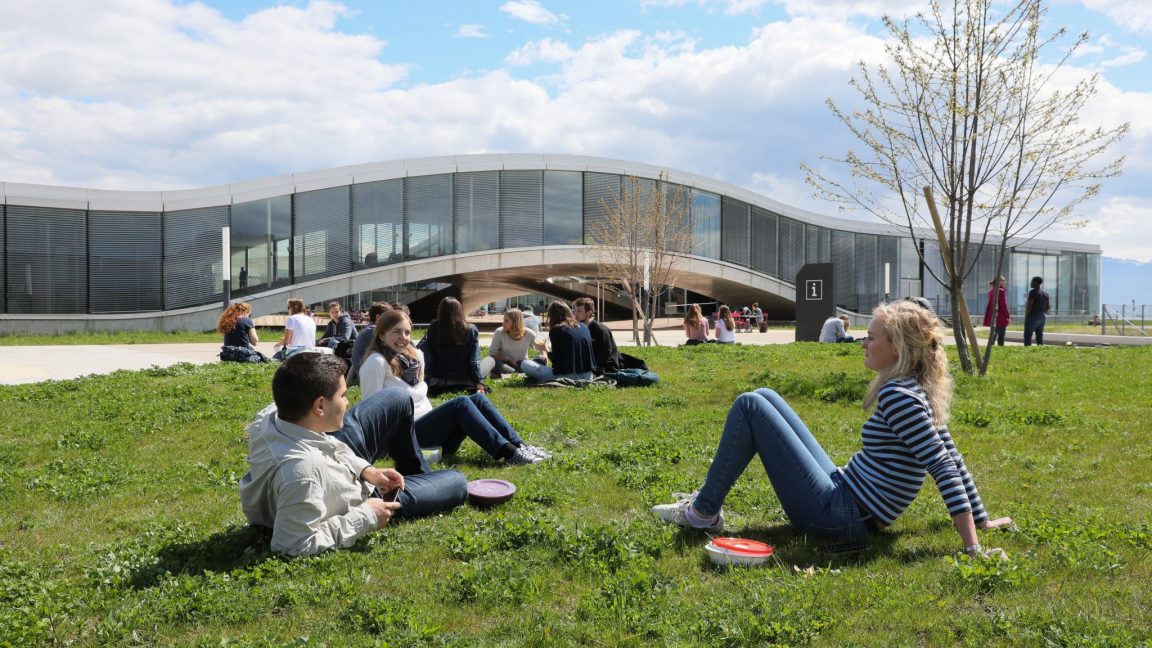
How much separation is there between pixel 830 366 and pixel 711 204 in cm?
3017

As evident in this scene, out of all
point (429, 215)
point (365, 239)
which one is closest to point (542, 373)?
point (365, 239)

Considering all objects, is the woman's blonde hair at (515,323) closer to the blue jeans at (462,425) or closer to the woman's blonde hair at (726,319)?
the blue jeans at (462,425)

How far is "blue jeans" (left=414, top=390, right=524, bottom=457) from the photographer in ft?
21.6

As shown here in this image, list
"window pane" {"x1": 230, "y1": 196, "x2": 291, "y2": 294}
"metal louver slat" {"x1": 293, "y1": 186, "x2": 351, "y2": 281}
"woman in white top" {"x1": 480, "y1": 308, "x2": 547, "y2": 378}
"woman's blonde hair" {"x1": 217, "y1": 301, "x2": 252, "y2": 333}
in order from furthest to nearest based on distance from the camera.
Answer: "metal louver slat" {"x1": 293, "y1": 186, "x2": 351, "y2": 281} → "window pane" {"x1": 230, "y1": 196, "x2": 291, "y2": 294} → "woman's blonde hair" {"x1": 217, "y1": 301, "x2": 252, "y2": 333} → "woman in white top" {"x1": 480, "y1": 308, "x2": 547, "y2": 378}

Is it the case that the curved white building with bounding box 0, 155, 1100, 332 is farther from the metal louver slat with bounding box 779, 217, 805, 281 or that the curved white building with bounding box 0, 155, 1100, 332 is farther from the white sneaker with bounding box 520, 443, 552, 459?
the white sneaker with bounding box 520, 443, 552, 459

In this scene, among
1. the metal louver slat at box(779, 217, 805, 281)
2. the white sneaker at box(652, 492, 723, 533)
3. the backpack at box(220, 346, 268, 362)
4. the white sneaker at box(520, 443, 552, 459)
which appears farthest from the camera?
the metal louver slat at box(779, 217, 805, 281)

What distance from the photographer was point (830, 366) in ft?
51.4

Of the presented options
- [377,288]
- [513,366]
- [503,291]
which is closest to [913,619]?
[513,366]

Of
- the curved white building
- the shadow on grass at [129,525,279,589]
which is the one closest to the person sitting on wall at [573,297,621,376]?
the shadow on grass at [129,525,279,589]

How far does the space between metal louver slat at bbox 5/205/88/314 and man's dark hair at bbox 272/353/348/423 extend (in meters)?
29.5

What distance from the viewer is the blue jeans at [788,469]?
14.1 ft

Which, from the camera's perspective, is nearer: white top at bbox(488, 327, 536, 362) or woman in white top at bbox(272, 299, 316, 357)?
white top at bbox(488, 327, 536, 362)

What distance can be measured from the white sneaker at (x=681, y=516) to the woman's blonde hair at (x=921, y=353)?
1.14 meters

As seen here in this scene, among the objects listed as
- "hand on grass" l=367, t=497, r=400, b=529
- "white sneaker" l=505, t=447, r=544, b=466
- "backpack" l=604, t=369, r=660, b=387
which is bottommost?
"white sneaker" l=505, t=447, r=544, b=466
